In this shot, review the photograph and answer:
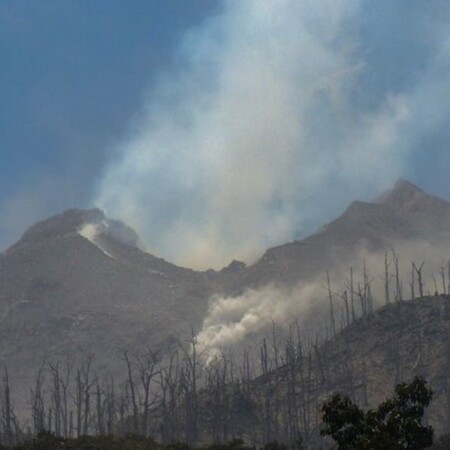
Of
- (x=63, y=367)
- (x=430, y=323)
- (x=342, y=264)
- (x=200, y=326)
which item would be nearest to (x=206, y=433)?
(x=430, y=323)

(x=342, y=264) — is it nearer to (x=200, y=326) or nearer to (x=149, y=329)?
(x=200, y=326)

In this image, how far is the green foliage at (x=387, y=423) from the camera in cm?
2064

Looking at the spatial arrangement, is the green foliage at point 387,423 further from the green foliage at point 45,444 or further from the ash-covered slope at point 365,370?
the ash-covered slope at point 365,370

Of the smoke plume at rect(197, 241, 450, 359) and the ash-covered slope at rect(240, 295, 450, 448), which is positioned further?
the smoke plume at rect(197, 241, 450, 359)

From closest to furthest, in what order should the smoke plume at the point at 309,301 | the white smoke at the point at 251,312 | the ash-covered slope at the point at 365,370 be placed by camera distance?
the ash-covered slope at the point at 365,370, the smoke plume at the point at 309,301, the white smoke at the point at 251,312

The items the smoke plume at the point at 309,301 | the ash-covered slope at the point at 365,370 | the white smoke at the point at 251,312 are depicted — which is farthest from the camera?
the white smoke at the point at 251,312

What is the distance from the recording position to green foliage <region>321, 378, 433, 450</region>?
20.6 m

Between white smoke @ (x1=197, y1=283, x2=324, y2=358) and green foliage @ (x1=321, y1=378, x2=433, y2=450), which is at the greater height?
white smoke @ (x1=197, y1=283, x2=324, y2=358)

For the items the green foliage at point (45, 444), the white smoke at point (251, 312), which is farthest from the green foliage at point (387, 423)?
→ the white smoke at point (251, 312)

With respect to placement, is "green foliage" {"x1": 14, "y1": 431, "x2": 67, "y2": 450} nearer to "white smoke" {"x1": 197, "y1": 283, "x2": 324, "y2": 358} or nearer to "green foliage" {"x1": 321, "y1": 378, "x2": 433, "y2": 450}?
"green foliage" {"x1": 321, "y1": 378, "x2": 433, "y2": 450}

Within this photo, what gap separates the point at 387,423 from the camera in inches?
830

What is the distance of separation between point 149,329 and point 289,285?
119 ft

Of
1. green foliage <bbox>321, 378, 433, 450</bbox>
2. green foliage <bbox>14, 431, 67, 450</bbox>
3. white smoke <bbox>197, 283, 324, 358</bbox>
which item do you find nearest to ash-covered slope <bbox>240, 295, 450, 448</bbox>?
green foliage <bbox>14, 431, 67, 450</bbox>

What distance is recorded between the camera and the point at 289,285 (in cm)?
19138
